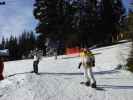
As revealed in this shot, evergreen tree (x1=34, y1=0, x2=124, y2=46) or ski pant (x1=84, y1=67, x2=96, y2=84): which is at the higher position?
evergreen tree (x1=34, y1=0, x2=124, y2=46)

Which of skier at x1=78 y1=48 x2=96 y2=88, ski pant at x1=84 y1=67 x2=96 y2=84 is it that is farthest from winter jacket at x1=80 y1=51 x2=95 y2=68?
ski pant at x1=84 y1=67 x2=96 y2=84

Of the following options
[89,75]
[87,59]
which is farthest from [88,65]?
[89,75]

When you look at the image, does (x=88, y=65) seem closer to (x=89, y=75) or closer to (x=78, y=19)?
(x=89, y=75)

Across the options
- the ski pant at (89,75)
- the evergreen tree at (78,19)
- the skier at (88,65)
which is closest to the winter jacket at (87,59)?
the skier at (88,65)

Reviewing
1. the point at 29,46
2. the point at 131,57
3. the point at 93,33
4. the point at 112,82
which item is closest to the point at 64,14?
the point at 93,33

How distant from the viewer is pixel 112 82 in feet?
70.8

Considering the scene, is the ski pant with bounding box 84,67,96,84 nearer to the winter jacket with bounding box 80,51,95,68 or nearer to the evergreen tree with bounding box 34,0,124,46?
the winter jacket with bounding box 80,51,95,68

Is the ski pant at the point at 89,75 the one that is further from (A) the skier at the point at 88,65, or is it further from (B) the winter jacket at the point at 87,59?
(B) the winter jacket at the point at 87,59

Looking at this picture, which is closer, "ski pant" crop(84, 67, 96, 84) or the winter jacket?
"ski pant" crop(84, 67, 96, 84)

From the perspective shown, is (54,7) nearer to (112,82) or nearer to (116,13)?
(116,13)

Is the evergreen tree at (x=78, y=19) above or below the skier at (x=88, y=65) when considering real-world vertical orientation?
above

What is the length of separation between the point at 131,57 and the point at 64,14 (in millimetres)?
43212

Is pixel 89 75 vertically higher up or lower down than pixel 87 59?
lower down

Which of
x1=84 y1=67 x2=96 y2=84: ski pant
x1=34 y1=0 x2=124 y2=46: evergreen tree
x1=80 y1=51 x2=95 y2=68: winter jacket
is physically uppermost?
x1=34 y1=0 x2=124 y2=46: evergreen tree
